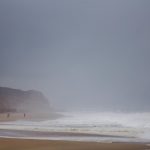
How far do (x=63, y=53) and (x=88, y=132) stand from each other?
357 cm

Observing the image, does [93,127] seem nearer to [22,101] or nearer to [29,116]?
[29,116]

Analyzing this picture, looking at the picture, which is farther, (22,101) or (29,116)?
(22,101)

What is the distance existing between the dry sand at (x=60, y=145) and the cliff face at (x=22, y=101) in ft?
16.0

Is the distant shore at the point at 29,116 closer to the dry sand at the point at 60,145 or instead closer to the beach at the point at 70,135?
the beach at the point at 70,135

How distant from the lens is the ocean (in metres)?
8.48

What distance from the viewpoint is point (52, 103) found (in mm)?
12281

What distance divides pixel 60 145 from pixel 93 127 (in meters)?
3.39

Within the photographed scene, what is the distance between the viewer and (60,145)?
6902 millimetres

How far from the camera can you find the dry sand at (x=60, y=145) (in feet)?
21.4

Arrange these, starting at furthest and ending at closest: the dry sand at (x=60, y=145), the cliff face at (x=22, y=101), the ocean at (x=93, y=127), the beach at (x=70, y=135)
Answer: the cliff face at (x=22, y=101), the ocean at (x=93, y=127), the beach at (x=70, y=135), the dry sand at (x=60, y=145)

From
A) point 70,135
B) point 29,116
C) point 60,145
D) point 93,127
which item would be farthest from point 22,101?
point 60,145

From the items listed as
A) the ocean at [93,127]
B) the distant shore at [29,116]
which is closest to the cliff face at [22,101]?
the distant shore at [29,116]

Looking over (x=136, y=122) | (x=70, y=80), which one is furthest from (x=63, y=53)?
(x=136, y=122)

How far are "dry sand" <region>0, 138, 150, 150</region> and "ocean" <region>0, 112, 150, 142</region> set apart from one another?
72cm
